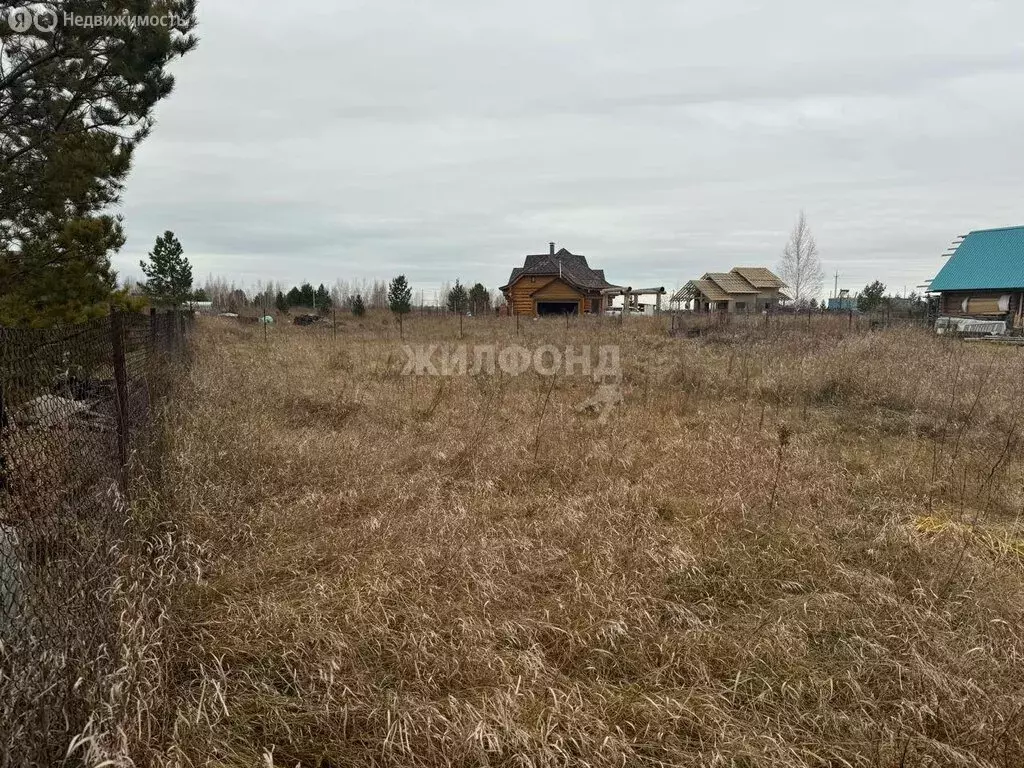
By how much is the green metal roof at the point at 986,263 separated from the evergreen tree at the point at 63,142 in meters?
29.4

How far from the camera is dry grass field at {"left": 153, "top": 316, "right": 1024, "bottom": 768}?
6.58 feet

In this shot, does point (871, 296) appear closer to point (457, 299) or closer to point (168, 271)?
point (457, 299)

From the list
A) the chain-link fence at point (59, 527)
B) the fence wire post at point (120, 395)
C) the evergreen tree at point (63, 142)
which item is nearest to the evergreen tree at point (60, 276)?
the evergreen tree at point (63, 142)

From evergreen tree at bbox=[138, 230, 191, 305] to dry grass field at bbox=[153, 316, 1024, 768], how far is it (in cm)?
2169

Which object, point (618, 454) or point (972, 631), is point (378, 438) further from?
point (972, 631)

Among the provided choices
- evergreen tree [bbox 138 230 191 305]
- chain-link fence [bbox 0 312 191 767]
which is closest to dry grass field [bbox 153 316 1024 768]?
chain-link fence [bbox 0 312 191 767]

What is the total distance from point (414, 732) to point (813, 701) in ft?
5.12

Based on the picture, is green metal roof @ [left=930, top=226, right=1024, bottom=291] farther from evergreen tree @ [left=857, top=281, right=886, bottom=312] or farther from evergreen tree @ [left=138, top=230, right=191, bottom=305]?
evergreen tree @ [left=138, top=230, right=191, bottom=305]

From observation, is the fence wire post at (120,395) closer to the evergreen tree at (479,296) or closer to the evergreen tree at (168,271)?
the evergreen tree at (168,271)

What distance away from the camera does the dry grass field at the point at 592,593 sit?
201 centimetres

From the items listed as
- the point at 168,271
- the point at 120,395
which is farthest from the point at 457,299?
the point at 120,395

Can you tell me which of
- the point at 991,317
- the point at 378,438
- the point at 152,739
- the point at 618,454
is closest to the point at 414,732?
the point at 152,739

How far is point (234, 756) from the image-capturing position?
6.03 feet

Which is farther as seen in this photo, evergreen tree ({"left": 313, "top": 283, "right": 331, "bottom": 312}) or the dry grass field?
evergreen tree ({"left": 313, "top": 283, "right": 331, "bottom": 312})
